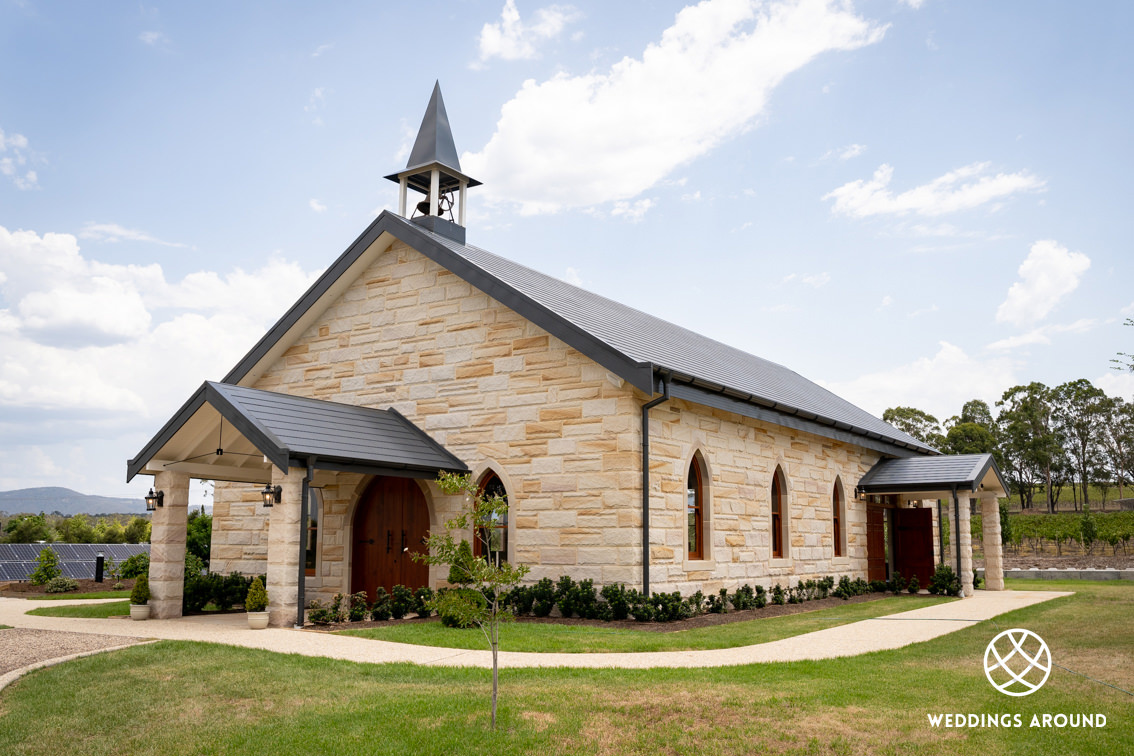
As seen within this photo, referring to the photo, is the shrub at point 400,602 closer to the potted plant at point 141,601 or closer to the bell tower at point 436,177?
the potted plant at point 141,601

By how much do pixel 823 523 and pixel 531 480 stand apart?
339 inches

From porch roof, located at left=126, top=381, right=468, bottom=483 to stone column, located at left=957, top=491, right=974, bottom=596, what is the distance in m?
12.8

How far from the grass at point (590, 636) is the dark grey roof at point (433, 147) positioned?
10.8 meters

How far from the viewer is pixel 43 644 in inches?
445

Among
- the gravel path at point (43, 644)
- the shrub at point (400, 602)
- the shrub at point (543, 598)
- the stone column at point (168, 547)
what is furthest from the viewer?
the stone column at point (168, 547)

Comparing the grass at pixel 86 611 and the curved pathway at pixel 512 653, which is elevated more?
the curved pathway at pixel 512 653

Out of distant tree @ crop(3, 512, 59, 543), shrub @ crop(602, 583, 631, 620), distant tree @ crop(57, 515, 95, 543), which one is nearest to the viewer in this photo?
shrub @ crop(602, 583, 631, 620)

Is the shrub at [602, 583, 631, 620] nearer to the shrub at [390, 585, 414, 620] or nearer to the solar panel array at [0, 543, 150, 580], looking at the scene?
the shrub at [390, 585, 414, 620]

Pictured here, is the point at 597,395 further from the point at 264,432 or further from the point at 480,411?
the point at 264,432

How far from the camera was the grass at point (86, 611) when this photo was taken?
1528 cm

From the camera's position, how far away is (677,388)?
47.6ft

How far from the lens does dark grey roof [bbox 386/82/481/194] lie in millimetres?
20094

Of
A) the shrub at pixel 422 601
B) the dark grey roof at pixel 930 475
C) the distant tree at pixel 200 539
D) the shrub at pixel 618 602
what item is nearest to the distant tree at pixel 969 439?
the dark grey roof at pixel 930 475

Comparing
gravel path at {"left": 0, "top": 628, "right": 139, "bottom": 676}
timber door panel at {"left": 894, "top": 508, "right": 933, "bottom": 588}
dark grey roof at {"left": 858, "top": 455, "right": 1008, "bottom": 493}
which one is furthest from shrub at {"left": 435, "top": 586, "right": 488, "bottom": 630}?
timber door panel at {"left": 894, "top": 508, "right": 933, "bottom": 588}
